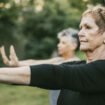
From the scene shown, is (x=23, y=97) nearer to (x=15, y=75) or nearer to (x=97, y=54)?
(x=97, y=54)

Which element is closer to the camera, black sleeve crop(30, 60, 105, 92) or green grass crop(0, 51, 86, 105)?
black sleeve crop(30, 60, 105, 92)

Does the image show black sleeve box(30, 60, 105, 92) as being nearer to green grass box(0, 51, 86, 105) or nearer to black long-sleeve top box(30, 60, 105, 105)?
black long-sleeve top box(30, 60, 105, 105)

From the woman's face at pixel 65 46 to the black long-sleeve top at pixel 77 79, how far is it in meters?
2.45

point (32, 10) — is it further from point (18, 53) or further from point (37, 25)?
point (18, 53)

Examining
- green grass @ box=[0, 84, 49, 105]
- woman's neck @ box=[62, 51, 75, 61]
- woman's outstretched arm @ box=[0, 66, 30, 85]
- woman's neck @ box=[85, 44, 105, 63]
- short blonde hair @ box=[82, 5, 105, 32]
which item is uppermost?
short blonde hair @ box=[82, 5, 105, 32]

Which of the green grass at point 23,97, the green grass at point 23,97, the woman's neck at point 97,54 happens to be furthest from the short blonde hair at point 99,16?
the green grass at point 23,97

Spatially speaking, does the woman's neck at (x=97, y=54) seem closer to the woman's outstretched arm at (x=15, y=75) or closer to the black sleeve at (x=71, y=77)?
the black sleeve at (x=71, y=77)

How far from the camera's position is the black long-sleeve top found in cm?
175

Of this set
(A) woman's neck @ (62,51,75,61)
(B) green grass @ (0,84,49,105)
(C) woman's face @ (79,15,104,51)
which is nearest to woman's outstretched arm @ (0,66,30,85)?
(C) woman's face @ (79,15,104,51)

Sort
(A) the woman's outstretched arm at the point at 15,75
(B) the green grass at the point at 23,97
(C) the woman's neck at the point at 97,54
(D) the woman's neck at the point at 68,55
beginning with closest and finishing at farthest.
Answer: (A) the woman's outstretched arm at the point at 15,75
(C) the woman's neck at the point at 97,54
(D) the woman's neck at the point at 68,55
(B) the green grass at the point at 23,97

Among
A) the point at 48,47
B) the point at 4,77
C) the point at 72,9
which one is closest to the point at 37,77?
the point at 4,77

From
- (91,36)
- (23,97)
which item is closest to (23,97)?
(23,97)

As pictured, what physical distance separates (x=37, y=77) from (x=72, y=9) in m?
24.0

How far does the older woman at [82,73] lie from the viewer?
5.65 ft
